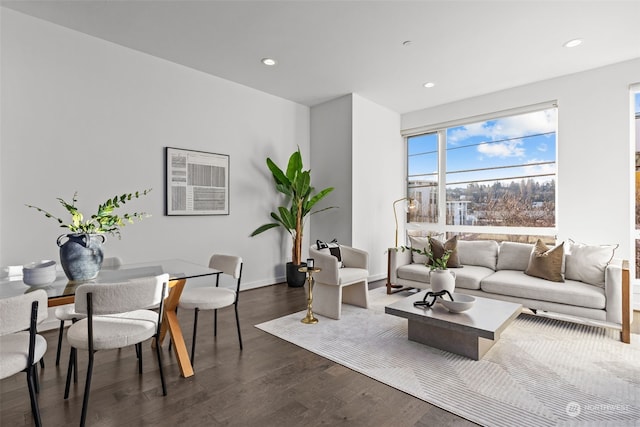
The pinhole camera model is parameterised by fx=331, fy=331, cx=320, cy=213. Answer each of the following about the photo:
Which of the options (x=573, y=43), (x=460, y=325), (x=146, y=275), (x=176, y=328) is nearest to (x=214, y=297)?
(x=176, y=328)

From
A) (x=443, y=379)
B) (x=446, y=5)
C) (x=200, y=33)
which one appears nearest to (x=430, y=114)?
(x=446, y=5)

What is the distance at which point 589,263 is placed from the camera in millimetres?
3279

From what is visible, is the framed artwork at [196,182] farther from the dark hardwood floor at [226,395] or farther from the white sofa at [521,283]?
the white sofa at [521,283]

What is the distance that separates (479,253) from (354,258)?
5.41 ft

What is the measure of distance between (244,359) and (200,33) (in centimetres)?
310

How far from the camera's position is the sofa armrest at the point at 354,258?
3.94 m

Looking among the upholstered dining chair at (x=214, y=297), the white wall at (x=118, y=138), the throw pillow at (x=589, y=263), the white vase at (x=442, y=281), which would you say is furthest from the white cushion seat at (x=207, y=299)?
the throw pillow at (x=589, y=263)

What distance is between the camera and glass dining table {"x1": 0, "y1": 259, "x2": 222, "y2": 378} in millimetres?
1883

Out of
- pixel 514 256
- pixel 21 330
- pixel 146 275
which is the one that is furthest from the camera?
pixel 514 256

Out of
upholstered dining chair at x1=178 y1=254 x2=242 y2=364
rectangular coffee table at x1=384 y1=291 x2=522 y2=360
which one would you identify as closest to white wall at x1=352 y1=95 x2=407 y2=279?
rectangular coffee table at x1=384 y1=291 x2=522 y2=360

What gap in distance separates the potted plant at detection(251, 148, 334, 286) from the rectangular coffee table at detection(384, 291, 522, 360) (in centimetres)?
227

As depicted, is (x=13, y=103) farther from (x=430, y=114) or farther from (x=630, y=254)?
(x=630, y=254)

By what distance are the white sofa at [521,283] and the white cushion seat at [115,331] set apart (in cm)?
312

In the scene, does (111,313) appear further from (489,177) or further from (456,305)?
(489,177)
